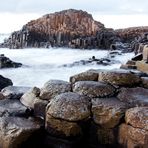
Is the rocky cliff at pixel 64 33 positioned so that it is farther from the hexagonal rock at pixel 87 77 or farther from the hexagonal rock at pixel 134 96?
the hexagonal rock at pixel 134 96

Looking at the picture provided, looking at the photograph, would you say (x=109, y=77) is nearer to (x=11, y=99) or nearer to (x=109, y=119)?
(x=109, y=119)

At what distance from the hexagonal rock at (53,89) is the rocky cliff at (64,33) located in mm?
20829

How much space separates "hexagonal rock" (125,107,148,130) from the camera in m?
4.23

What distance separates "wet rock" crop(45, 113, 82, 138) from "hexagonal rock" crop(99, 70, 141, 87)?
874mm

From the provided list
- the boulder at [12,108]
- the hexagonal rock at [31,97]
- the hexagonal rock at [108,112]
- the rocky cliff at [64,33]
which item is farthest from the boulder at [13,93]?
the rocky cliff at [64,33]

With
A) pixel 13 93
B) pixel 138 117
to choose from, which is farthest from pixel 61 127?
pixel 13 93

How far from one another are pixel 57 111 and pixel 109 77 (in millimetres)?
950

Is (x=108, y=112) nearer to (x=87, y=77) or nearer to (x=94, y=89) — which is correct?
(x=94, y=89)

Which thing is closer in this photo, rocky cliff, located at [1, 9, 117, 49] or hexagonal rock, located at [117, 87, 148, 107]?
hexagonal rock, located at [117, 87, 148, 107]

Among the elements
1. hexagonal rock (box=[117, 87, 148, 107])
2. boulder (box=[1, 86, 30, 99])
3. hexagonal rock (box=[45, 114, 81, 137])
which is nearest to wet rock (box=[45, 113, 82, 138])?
hexagonal rock (box=[45, 114, 81, 137])

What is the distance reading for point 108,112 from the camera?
4.55m

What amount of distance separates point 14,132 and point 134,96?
5.28 feet

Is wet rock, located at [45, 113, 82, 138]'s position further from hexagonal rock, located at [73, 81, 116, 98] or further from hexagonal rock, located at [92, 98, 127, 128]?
hexagonal rock, located at [73, 81, 116, 98]

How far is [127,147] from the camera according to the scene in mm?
4441
